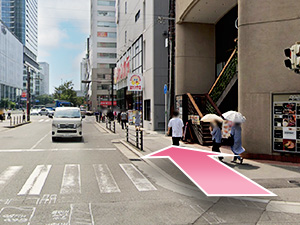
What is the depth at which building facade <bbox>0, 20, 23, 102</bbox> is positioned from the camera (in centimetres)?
10664

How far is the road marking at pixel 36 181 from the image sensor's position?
7.72 meters

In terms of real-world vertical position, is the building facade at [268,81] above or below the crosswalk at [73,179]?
above

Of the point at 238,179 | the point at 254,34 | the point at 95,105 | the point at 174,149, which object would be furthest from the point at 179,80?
the point at 95,105

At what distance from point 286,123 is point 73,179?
7946mm

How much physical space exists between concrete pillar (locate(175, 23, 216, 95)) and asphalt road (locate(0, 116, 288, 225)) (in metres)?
10.2

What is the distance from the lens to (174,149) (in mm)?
11422

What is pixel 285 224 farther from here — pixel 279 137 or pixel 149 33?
pixel 149 33

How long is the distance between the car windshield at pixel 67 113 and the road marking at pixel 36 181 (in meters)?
9.60

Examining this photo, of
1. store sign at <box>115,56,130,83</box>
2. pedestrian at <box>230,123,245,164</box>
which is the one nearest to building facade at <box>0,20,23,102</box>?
store sign at <box>115,56,130,83</box>

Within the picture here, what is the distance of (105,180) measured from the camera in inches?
356

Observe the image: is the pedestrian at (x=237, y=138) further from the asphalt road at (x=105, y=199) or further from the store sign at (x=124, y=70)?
the store sign at (x=124, y=70)

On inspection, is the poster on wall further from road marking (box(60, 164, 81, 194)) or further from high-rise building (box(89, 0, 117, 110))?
high-rise building (box(89, 0, 117, 110))
